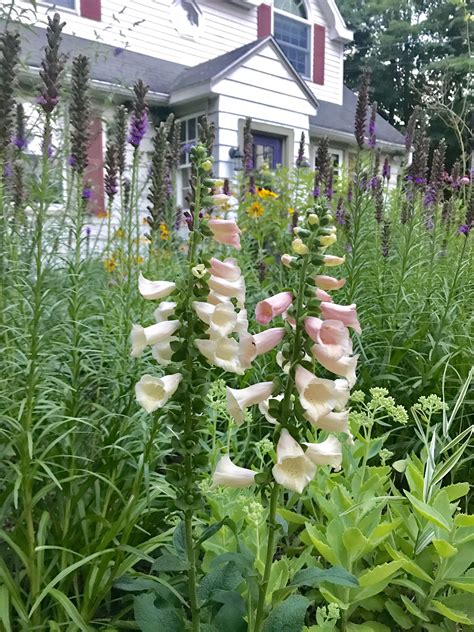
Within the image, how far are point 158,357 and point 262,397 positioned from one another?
0.27 metres

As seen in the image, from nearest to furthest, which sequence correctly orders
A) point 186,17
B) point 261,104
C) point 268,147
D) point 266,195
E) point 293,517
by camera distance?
point 293,517 < point 266,195 < point 261,104 < point 186,17 < point 268,147

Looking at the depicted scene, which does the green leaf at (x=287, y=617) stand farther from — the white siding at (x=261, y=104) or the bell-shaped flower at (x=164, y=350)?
the white siding at (x=261, y=104)

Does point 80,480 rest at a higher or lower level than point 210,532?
lower

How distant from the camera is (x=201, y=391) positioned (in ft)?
4.30

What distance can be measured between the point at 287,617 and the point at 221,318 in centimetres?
75

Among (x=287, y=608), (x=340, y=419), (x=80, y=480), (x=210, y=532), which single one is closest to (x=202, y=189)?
(x=340, y=419)

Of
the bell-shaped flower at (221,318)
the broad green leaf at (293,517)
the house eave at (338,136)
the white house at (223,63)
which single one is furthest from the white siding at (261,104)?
the bell-shaped flower at (221,318)

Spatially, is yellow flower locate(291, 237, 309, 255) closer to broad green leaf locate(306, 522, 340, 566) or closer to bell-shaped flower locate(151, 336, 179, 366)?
bell-shaped flower locate(151, 336, 179, 366)

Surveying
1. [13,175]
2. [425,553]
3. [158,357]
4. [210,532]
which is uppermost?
[13,175]

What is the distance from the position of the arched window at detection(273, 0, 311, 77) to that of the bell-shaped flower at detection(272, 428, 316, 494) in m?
16.6

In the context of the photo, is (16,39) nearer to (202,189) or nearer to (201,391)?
(202,189)

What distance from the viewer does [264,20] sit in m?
15.2

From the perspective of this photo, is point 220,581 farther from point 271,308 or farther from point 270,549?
point 271,308

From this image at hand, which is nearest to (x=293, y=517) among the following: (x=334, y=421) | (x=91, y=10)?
(x=334, y=421)
